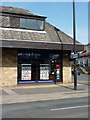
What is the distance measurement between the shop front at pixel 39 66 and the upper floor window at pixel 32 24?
272 cm

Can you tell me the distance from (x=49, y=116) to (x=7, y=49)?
40.1 feet

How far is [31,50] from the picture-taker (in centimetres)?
2017

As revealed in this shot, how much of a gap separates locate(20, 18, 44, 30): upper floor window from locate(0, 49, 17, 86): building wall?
3.29m

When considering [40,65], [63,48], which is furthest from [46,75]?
[63,48]

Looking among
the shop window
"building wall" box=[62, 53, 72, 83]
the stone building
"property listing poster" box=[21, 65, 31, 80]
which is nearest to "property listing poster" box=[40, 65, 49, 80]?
the stone building

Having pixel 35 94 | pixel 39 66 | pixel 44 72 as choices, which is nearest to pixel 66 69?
pixel 44 72

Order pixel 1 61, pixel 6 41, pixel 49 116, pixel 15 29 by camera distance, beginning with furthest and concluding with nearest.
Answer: pixel 15 29
pixel 1 61
pixel 6 41
pixel 49 116

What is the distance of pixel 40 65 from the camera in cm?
2088

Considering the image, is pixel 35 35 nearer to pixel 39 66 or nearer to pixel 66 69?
pixel 39 66

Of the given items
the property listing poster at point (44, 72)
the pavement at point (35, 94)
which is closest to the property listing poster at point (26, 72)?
the pavement at point (35, 94)

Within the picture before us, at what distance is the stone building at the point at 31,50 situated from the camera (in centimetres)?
1886

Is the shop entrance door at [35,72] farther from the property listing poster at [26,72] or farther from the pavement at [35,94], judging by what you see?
the pavement at [35,94]

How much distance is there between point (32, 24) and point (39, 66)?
15.4 feet

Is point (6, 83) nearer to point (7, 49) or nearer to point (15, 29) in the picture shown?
point (7, 49)
